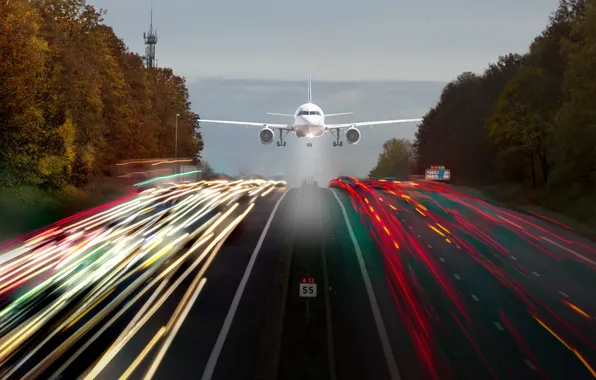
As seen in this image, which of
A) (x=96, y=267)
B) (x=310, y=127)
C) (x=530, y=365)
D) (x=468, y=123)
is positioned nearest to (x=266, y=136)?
(x=310, y=127)

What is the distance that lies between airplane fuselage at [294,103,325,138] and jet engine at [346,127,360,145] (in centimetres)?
301

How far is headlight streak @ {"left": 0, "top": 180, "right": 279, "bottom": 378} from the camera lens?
87.6ft

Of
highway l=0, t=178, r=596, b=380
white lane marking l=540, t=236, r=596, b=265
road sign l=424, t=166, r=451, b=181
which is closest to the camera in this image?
highway l=0, t=178, r=596, b=380

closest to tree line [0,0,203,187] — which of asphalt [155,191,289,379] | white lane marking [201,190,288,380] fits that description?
asphalt [155,191,289,379]

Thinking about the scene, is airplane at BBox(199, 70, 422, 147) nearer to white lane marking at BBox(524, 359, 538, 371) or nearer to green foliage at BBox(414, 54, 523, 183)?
green foliage at BBox(414, 54, 523, 183)

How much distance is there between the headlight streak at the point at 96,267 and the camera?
2669cm

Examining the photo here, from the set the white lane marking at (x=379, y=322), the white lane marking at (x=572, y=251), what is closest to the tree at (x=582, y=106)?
the white lane marking at (x=572, y=251)

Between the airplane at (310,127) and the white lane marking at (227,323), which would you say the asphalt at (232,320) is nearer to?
the white lane marking at (227,323)

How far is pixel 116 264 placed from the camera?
1518 inches

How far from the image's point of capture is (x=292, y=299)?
33188 millimetres

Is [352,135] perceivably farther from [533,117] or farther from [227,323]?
[227,323]

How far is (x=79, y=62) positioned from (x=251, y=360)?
52.6 m

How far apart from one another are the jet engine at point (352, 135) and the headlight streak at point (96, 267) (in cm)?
3543

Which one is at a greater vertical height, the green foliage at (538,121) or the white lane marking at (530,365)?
the green foliage at (538,121)
